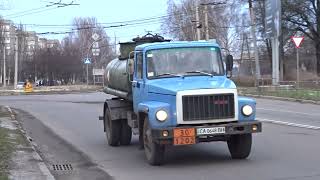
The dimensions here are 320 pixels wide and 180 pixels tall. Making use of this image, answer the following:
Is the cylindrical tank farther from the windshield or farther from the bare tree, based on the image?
the bare tree

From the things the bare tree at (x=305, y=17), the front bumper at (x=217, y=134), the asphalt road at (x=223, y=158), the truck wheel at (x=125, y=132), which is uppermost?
the bare tree at (x=305, y=17)

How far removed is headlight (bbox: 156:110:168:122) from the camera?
1101 centimetres

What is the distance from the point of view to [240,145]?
11.8 meters

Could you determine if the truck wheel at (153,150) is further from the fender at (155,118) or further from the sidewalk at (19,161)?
the sidewalk at (19,161)

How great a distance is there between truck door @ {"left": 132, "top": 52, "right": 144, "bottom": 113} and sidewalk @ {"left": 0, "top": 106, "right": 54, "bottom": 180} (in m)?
2.34

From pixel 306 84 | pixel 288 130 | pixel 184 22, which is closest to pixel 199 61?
pixel 288 130

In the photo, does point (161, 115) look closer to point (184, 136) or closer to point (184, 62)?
point (184, 136)

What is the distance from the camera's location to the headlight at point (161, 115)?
11007 millimetres

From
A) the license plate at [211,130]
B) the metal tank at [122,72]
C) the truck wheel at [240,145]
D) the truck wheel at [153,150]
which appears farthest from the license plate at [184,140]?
the metal tank at [122,72]

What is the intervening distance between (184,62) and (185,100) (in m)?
1.37

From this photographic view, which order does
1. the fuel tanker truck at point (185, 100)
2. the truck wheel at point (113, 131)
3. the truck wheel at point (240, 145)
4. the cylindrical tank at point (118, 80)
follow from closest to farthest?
the fuel tanker truck at point (185, 100) → the truck wheel at point (240, 145) → the cylindrical tank at point (118, 80) → the truck wheel at point (113, 131)

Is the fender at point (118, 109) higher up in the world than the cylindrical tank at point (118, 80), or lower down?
lower down

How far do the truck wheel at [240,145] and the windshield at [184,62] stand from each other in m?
1.37

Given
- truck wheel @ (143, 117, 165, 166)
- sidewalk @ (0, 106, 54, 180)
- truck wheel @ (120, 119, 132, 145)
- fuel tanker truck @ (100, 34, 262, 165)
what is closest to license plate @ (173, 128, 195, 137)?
fuel tanker truck @ (100, 34, 262, 165)
